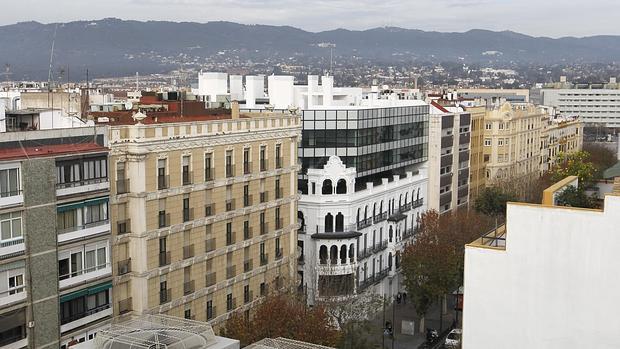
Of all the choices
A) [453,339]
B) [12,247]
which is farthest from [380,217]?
[12,247]

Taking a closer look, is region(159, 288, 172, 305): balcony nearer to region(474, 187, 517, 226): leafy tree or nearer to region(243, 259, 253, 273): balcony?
region(243, 259, 253, 273): balcony

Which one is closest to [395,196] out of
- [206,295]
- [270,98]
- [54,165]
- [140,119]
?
[270,98]

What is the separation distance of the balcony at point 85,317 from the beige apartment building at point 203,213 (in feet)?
3.06

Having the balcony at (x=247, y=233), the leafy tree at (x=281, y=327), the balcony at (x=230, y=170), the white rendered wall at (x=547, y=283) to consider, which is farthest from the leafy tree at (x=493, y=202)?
the white rendered wall at (x=547, y=283)

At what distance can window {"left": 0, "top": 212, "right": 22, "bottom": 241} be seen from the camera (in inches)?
1570

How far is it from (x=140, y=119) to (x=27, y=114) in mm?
6256

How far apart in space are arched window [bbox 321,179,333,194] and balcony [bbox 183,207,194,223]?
2226cm

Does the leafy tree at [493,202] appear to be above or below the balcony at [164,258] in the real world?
below

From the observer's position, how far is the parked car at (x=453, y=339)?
64062 mm

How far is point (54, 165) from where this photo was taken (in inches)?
1658

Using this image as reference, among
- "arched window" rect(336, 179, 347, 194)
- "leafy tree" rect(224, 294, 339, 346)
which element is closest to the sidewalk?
"arched window" rect(336, 179, 347, 194)

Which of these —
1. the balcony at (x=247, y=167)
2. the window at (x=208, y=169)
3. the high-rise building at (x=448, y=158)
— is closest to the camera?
the window at (x=208, y=169)

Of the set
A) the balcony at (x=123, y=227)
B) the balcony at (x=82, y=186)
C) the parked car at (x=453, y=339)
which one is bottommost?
the parked car at (x=453, y=339)

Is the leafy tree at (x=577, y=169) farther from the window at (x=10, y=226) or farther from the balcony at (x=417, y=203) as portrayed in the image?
the window at (x=10, y=226)
